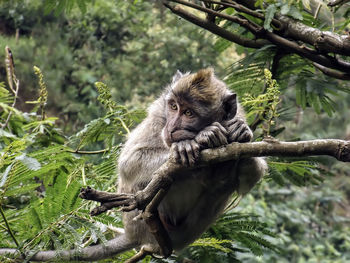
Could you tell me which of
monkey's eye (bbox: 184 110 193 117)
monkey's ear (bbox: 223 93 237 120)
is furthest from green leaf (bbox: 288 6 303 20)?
monkey's eye (bbox: 184 110 193 117)

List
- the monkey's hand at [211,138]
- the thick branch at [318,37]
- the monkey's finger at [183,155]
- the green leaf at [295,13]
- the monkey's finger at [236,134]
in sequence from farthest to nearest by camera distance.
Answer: the green leaf at [295,13] < the thick branch at [318,37] < the monkey's finger at [236,134] < the monkey's hand at [211,138] < the monkey's finger at [183,155]

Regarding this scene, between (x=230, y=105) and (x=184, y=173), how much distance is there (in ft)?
2.62

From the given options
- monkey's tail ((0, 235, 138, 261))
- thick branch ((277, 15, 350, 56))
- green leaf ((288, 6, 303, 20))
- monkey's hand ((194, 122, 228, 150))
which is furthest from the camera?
green leaf ((288, 6, 303, 20))

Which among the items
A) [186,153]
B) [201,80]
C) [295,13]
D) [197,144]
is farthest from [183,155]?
[295,13]

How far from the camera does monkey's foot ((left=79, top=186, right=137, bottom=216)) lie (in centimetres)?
292

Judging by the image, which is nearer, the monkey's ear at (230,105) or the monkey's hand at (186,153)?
the monkey's hand at (186,153)

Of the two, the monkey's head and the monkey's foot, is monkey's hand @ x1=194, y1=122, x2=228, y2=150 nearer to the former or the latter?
the monkey's head

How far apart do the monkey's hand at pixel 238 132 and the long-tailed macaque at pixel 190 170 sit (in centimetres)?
1

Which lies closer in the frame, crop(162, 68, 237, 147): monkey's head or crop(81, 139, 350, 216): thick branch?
crop(81, 139, 350, 216): thick branch

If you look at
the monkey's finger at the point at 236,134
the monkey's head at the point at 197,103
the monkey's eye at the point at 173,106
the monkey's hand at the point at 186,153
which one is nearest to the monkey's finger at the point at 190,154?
the monkey's hand at the point at 186,153

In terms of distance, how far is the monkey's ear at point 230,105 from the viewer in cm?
443

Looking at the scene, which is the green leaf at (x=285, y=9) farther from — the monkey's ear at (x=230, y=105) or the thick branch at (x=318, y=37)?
the monkey's ear at (x=230, y=105)

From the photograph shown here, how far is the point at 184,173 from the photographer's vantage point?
409cm

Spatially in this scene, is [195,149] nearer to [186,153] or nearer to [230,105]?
[186,153]
